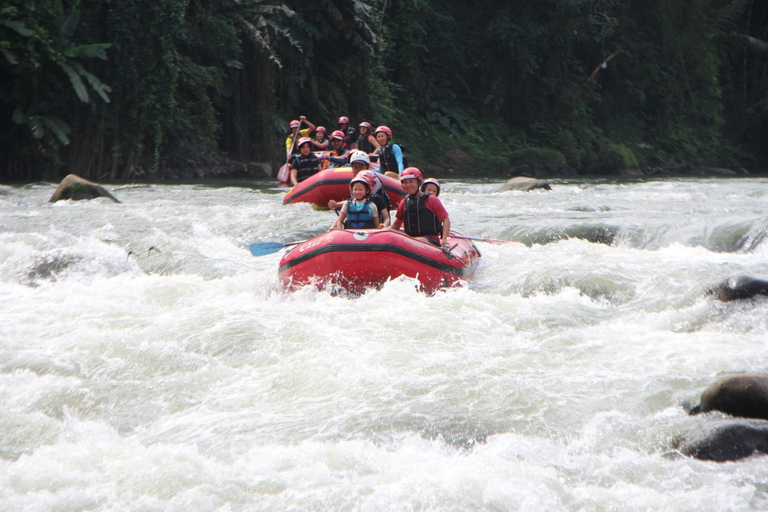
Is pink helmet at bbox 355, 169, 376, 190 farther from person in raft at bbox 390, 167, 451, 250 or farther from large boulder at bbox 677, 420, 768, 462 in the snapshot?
large boulder at bbox 677, 420, 768, 462

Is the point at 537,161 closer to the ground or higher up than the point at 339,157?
closer to the ground

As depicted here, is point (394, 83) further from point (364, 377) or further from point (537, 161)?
point (364, 377)

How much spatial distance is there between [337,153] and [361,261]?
21.6 feet

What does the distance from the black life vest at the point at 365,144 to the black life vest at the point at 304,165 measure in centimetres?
81

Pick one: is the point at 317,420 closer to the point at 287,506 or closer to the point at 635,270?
the point at 287,506

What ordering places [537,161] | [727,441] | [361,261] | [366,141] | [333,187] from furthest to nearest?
[537,161] → [366,141] → [333,187] → [361,261] → [727,441]

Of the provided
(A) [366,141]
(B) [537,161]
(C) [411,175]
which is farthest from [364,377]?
(B) [537,161]

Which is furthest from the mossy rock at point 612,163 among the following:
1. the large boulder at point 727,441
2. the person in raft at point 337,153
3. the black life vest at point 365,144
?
the large boulder at point 727,441

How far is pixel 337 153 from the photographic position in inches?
519

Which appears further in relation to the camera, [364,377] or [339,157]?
[339,157]

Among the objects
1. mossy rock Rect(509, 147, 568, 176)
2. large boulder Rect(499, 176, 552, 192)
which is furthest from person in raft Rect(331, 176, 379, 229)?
mossy rock Rect(509, 147, 568, 176)

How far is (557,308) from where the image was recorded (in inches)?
254

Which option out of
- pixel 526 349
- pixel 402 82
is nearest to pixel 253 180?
pixel 402 82

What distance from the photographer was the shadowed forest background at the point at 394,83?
591 inches
